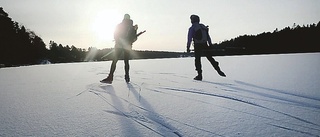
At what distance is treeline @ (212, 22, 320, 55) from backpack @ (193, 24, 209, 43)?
223ft

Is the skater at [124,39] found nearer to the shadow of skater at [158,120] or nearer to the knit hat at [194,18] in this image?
the knit hat at [194,18]

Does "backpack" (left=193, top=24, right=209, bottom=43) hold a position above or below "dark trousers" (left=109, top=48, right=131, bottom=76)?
above

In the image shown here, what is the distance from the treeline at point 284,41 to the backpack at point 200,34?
2678 inches

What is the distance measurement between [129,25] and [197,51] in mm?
2008

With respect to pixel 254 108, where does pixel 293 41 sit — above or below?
above

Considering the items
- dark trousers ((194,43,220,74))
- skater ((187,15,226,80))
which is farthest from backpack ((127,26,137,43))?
dark trousers ((194,43,220,74))

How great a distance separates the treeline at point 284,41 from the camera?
7406 cm

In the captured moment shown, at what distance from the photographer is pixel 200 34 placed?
243 inches

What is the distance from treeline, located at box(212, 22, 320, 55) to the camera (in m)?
74.1

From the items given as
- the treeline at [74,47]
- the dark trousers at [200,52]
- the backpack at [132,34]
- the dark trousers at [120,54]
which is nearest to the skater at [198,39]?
the dark trousers at [200,52]

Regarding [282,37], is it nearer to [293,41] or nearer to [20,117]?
[293,41]

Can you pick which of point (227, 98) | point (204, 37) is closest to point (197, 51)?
point (204, 37)

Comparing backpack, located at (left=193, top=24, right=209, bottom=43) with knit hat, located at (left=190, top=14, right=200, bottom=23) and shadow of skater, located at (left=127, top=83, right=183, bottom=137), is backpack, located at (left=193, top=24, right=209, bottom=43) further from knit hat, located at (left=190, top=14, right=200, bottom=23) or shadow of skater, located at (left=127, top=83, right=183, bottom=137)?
shadow of skater, located at (left=127, top=83, right=183, bottom=137)

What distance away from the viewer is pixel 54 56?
87.1m
